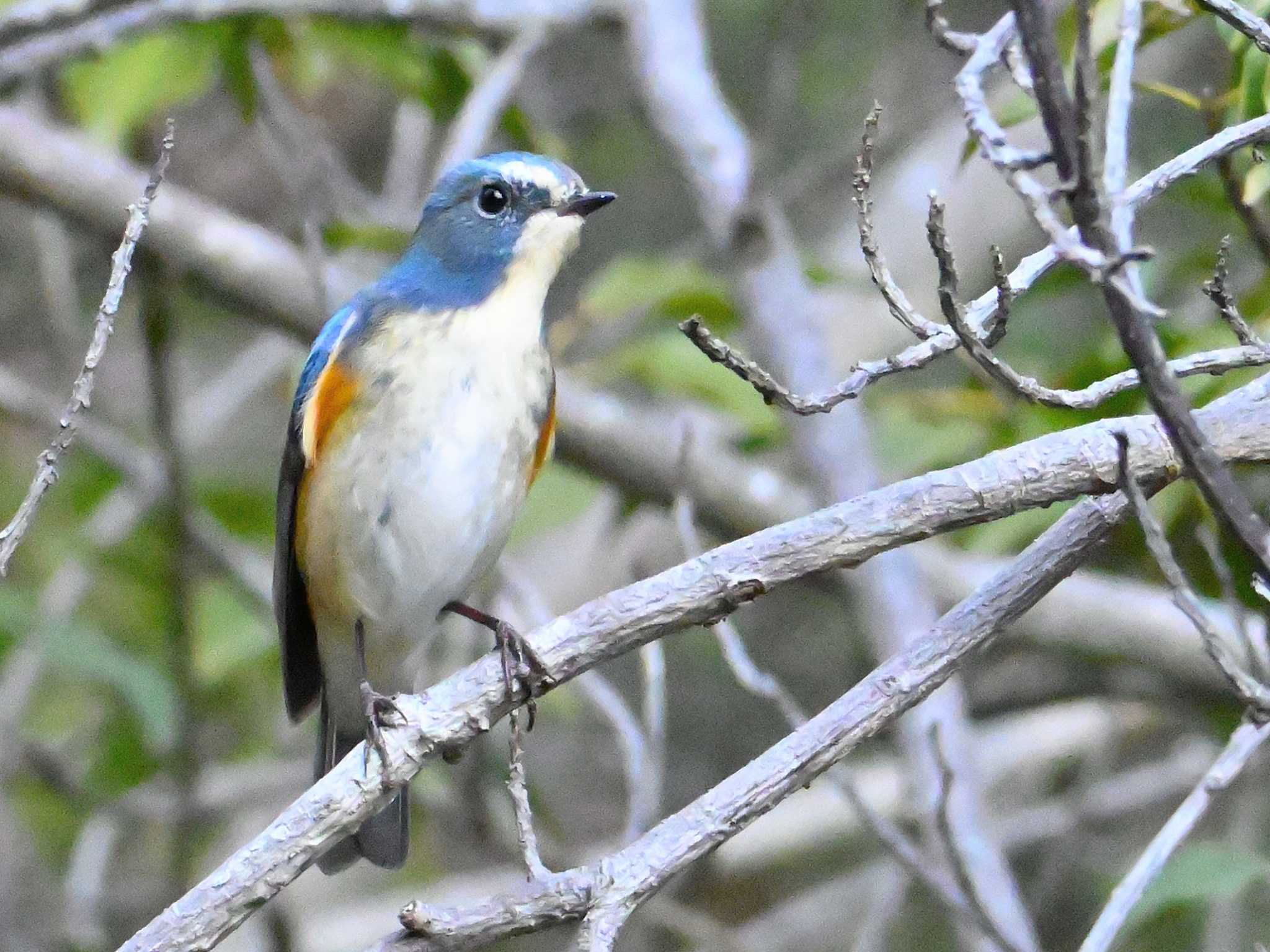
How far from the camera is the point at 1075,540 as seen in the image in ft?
7.95

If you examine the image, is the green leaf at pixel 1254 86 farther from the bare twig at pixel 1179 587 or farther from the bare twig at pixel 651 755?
the bare twig at pixel 651 755

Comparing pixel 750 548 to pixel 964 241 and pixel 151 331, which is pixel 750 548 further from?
pixel 964 241

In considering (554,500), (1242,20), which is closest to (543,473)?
(554,500)

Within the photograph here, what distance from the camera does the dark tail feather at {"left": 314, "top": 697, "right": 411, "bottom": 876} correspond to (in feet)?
13.2

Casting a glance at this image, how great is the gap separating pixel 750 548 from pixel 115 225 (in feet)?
11.0

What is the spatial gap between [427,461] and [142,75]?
198 centimetres

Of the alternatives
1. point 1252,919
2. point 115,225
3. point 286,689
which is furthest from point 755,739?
point 115,225

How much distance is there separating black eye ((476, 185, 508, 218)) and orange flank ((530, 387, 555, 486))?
0.46 meters

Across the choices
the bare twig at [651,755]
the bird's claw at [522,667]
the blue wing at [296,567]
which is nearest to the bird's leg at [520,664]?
the bird's claw at [522,667]

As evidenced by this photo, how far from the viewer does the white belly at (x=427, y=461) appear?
3686 mm

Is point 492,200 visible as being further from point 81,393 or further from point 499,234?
point 81,393

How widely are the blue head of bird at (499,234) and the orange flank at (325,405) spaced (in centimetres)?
25

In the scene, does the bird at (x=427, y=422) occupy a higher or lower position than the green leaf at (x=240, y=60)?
lower

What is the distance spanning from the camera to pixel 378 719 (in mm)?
2963
